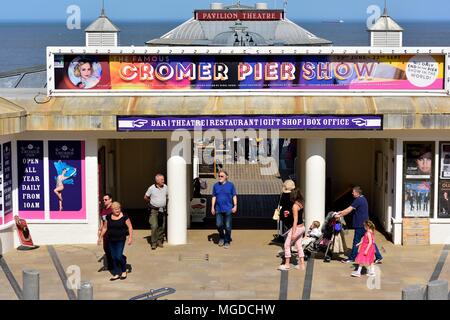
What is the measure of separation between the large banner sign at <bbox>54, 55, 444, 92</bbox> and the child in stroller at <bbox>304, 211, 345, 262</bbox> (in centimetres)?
283

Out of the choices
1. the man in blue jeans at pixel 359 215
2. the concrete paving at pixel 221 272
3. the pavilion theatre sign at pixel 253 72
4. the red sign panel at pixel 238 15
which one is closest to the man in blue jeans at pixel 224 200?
the concrete paving at pixel 221 272

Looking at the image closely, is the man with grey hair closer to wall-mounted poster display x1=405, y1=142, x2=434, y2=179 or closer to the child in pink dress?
the child in pink dress

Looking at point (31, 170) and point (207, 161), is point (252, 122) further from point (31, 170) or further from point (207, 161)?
point (207, 161)

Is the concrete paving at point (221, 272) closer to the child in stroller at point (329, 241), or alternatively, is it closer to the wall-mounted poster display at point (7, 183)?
the child in stroller at point (329, 241)

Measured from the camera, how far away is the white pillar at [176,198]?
1543 centimetres

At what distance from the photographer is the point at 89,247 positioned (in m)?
15.4

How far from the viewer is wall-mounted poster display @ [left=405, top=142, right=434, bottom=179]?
610 inches

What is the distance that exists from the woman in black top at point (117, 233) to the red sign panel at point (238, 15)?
23654mm

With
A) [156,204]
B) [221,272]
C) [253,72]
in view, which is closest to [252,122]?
[253,72]

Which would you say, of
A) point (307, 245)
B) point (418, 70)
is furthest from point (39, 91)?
point (418, 70)

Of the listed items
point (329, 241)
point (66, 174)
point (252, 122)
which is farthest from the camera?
point (66, 174)

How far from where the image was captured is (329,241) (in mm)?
14203

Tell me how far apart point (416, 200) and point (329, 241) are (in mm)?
2278

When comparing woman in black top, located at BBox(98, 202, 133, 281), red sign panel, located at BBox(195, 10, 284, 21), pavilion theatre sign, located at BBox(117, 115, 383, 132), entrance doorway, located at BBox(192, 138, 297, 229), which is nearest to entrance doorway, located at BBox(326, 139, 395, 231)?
entrance doorway, located at BBox(192, 138, 297, 229)
